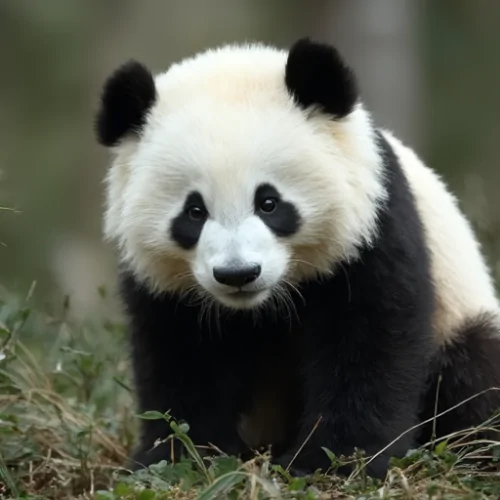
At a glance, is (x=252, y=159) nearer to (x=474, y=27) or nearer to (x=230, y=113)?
(x=230, y=113)

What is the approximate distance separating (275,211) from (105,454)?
1940 millimetres

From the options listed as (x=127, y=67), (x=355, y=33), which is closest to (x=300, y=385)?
(x=127, y=67)

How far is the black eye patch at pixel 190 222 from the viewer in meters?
4.97

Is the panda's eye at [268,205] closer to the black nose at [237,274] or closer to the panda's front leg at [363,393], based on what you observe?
the black nose at [237,274]

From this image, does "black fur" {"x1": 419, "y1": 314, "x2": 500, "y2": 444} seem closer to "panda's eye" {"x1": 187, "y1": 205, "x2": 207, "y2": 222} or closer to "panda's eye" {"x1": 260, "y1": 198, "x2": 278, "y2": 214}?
"panda's eye" {"x1": 260, "y1": 198, "x2": 278, "y2": 214}

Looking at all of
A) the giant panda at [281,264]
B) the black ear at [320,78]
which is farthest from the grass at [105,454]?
the black ear at [320,78]

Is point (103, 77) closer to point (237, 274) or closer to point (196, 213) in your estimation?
point (196, 213)

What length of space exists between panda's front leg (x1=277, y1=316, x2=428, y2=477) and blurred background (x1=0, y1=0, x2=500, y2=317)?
874 centimetres

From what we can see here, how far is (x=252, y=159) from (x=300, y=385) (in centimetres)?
136

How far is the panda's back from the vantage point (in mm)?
5770

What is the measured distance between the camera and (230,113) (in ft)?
16.4

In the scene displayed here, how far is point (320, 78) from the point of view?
5.17 meters

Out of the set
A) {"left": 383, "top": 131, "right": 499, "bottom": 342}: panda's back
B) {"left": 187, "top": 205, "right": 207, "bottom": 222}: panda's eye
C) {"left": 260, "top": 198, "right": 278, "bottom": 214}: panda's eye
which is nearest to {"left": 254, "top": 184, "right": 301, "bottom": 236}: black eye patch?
{"left": 260, "top": 198, "right": 278, "bottom": 214}: panda's eye

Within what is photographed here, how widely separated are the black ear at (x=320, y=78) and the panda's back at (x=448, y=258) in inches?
27.1
